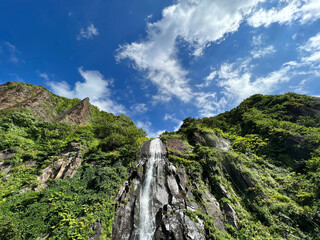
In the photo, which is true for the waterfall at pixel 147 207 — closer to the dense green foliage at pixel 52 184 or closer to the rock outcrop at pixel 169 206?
the rock outcrop at pixel 169 206

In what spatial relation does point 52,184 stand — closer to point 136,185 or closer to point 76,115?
point 136,185

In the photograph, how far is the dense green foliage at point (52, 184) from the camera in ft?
23.4

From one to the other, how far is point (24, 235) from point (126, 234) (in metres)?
6.57

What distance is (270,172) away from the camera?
15.3 meters

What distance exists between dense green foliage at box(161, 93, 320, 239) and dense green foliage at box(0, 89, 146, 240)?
895 cm

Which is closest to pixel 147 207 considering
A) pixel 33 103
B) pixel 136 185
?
pixel 136 185

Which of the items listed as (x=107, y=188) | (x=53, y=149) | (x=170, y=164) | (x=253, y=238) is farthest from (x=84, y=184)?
(x=253, y=238)

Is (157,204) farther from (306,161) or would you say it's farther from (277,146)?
(277,146)

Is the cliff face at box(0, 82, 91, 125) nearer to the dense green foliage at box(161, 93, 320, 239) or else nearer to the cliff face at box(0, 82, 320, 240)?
the cliff face at box(0, 82, 320, 240)

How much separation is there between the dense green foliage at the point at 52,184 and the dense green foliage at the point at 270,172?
8949 mm

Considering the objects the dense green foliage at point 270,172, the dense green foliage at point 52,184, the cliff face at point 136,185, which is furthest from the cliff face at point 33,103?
the dense green foliage at point 270,172

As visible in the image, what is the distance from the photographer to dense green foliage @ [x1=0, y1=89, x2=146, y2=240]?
714cm

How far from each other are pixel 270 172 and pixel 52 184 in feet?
82.7

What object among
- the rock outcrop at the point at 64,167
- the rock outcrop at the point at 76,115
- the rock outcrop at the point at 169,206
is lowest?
the rock outcrop at the point at 169,206
